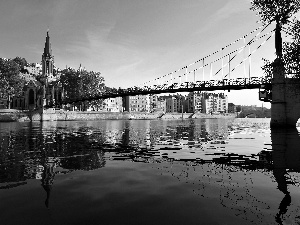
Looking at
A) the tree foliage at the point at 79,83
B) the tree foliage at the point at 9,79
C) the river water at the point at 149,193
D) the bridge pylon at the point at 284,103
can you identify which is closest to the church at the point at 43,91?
the tree foliage at the point at 79,83

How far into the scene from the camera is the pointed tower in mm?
113938

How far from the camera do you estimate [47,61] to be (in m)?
115

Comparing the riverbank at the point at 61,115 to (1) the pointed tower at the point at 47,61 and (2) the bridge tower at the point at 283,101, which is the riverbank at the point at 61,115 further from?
(2) the bridge tower at the point at 283,101

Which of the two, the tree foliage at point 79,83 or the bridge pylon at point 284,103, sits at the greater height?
the tree foliage at point 79,83

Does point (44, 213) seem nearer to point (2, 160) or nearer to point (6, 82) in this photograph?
point (2, 160)

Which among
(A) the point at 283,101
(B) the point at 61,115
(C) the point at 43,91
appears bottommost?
(B) the point at 61,115

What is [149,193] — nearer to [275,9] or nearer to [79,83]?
[275,9]

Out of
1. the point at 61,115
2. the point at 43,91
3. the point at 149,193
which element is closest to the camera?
the point at 149,193

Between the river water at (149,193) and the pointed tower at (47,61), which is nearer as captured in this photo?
the river water at (149,193)

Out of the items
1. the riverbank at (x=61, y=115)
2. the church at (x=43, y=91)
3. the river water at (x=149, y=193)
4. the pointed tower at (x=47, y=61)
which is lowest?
the river water at (x=149, y=193)

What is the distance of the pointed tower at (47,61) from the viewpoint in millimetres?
113938

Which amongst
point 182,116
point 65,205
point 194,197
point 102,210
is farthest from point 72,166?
point 182,116

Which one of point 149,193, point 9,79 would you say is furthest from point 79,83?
point 149,193

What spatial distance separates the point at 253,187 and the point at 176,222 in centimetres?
342
